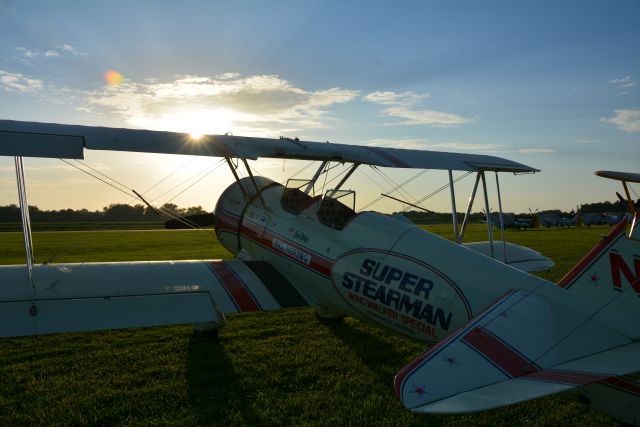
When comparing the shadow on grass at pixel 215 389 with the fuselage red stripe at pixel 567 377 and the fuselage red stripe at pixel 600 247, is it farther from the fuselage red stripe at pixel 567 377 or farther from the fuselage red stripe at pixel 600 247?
the fuselage red stripe at pixel 600 247

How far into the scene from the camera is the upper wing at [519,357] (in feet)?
7.93

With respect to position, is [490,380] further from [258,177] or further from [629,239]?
[258,177]

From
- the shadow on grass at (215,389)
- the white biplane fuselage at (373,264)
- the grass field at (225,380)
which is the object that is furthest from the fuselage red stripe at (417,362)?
the shadow on grass at (215,389)

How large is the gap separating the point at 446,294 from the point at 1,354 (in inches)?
214

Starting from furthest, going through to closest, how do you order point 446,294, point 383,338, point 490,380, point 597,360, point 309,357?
point 383,338 → point 309,357 → point 446,294 → point 597,360 → point 490,380

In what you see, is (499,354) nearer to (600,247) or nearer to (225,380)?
(600,247)

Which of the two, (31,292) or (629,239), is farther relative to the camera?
(31,292)

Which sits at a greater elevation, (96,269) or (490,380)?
(96,269)

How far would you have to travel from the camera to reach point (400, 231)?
5.29 metres

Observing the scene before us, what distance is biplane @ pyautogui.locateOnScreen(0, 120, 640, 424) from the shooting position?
289cm

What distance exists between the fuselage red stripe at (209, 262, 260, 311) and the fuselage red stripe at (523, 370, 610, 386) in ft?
12.6

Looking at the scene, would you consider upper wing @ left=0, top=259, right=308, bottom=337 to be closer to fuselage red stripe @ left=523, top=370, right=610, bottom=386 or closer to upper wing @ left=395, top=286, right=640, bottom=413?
upper wing @ left=395, top=286, right=640, bottom=413

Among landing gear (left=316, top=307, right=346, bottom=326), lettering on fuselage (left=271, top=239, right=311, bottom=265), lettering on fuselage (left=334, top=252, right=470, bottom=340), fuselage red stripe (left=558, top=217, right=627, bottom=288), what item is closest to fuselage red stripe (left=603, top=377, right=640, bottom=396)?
fuselage red stripe (left=558, top=217, right=627, bottom=288)

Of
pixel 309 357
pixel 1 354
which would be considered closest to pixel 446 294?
pixel 309 357
